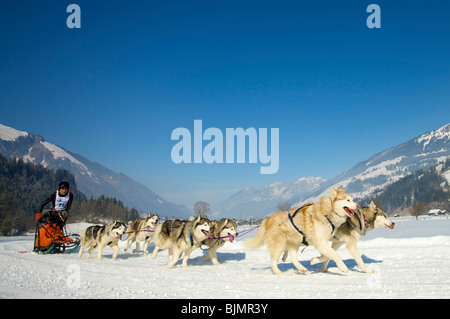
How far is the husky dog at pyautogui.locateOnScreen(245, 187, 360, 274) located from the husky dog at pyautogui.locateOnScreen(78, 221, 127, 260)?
6662mm

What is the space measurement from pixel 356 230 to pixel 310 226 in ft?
5.32

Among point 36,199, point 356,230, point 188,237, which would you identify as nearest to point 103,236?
point 188,237

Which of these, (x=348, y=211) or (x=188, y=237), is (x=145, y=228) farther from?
(x=348, y=211)

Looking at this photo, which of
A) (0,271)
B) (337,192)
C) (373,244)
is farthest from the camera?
(373,244)

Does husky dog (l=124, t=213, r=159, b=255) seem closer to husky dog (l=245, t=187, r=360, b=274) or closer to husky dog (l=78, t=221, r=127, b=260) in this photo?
husky dog (l=78, t=221, r=127, b=260)

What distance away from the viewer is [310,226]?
7949 mm

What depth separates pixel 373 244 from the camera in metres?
14.7

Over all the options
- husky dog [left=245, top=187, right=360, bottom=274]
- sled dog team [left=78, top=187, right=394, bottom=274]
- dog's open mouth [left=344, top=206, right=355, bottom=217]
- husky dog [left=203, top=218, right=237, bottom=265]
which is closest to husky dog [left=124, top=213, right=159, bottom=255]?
husky dog [left=203, top=218, right=237, bottom=265]

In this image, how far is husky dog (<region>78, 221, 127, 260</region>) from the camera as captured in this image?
12.7 meters

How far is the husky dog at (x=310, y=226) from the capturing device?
25.0 ft

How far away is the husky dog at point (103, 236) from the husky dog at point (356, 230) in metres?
8.28
